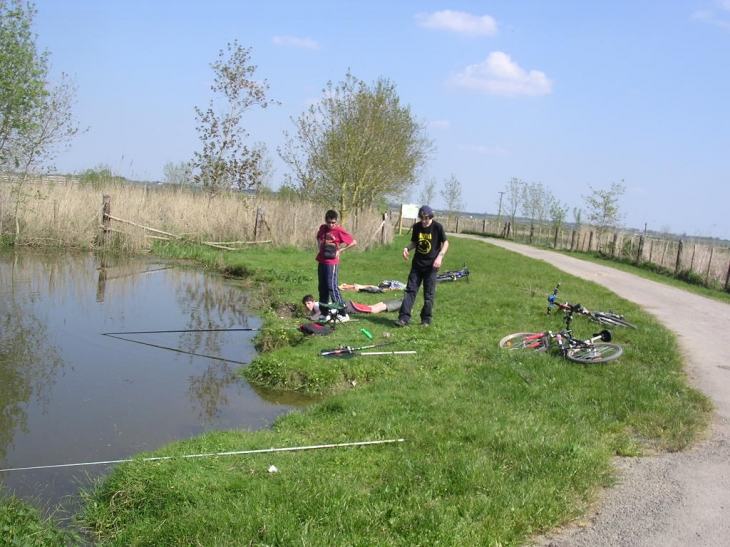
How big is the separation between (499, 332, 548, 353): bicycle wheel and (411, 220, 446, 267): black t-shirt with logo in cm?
183

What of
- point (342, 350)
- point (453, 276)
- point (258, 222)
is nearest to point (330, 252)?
point (342, 350)

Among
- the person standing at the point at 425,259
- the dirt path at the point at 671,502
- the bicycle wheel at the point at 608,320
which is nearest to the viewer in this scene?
the dirt path at the point at 671,502

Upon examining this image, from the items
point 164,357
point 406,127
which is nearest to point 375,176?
point 406,127

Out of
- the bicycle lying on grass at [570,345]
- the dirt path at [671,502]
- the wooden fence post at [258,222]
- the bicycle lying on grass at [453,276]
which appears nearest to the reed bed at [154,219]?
the wooden fence post at [258,222]

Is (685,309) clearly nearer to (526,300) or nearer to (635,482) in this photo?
(526,300)

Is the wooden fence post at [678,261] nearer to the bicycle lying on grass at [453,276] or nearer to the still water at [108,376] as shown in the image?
the bicycle lying on grass at [453,276]

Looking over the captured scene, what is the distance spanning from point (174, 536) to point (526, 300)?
32.9 feet

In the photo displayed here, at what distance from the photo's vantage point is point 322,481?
4832 millimetres

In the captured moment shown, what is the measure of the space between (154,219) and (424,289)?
56.9 ft

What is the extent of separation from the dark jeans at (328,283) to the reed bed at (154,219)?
14035 mm

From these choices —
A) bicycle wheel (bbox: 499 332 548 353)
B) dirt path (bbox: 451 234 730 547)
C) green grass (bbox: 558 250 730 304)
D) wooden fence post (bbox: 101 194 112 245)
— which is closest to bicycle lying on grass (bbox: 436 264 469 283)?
bicycle wheel (bbox: 499 332 548 353)

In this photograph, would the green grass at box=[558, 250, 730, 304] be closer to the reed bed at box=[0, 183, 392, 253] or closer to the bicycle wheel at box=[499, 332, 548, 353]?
the bicycle wheel at box=[499, 332, 548, 353]

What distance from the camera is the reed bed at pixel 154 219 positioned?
2233 centimetres

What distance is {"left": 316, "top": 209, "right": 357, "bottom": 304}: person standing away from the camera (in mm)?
11109
